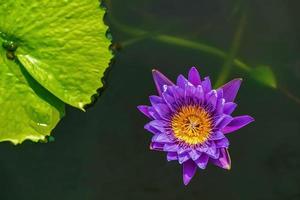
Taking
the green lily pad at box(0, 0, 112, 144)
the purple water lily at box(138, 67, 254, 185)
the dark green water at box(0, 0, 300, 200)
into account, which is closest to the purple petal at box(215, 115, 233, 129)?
the purple water lily at box(138, 67, 254, 185)

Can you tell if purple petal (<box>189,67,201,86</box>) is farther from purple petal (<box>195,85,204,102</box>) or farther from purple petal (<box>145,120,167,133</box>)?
purple petal (<box>145,120,167,133</box>)

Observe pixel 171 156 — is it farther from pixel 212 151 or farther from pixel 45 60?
pixel 45 60

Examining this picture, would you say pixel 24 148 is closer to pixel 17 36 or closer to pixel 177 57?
pixel 17 36

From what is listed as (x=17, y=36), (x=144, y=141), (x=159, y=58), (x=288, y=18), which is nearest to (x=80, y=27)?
(x=17, y=36)

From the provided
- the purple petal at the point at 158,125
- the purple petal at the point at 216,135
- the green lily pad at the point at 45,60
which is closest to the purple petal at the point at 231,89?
the purple petal at the point at 216,135

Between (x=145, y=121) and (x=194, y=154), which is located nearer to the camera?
(x=194, y=154)

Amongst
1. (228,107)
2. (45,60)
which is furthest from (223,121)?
(45,60)
